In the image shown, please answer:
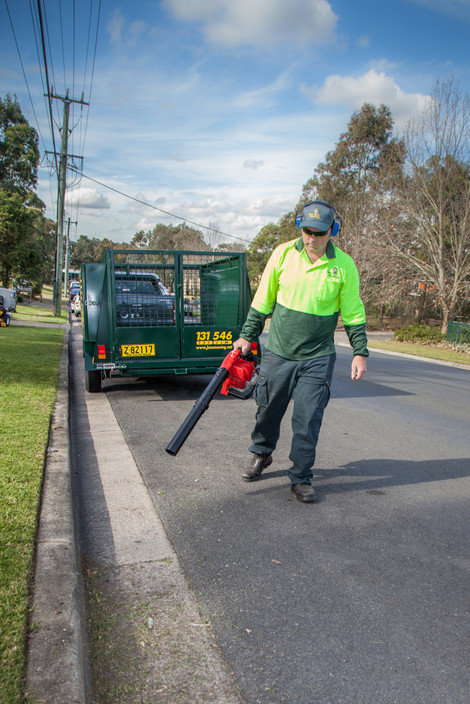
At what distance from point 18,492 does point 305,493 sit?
1.98 m

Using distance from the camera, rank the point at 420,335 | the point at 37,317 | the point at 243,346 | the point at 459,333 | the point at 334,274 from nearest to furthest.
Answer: the point at 334,274 < the point at 243,346 < the point at 459,333 < the point at 420,335 < the point at 37,317

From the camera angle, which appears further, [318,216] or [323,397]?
[323,397]

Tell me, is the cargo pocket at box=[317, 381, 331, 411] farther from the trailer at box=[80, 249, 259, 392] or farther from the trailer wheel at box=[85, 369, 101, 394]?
the trailer wheel at box=[85, 369, 101, 394]

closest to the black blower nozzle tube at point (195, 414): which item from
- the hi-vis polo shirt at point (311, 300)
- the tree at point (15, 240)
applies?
the hi-vis polo shirt at point (311, 300)

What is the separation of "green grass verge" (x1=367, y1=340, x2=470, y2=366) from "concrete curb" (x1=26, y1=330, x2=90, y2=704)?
15.8 metres

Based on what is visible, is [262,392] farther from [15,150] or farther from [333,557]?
[15,150]

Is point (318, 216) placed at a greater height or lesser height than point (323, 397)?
greater

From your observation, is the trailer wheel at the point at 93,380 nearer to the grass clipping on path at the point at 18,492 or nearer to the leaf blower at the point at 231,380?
the grass clipping on path at the point at 18,492

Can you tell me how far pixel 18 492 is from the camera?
3617 millimetres

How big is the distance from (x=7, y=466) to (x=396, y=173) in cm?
2847

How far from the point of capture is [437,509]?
404 centimetres

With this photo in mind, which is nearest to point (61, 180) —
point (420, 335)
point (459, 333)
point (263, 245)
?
point (420, 335)

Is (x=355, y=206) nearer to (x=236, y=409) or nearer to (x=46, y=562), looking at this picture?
(x=236, y=409)

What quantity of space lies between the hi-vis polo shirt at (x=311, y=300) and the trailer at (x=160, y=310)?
3765 millimetres
